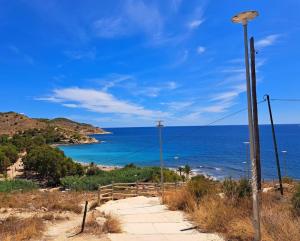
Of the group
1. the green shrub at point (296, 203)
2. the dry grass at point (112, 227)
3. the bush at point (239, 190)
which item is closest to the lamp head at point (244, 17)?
the green shrub at point (296, 203)

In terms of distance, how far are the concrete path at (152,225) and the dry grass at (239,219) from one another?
0.50 meters

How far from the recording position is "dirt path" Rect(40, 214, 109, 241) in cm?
1167

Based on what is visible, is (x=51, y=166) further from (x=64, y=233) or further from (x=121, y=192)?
(x=64, y=233)

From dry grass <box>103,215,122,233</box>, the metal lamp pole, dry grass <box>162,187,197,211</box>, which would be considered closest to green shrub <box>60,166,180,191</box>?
dry grass <box>162,187,197,211</box>

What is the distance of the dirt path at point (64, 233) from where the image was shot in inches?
460

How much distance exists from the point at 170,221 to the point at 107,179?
116 ft

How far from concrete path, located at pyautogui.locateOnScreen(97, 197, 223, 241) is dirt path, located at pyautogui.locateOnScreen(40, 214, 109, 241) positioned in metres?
0.75

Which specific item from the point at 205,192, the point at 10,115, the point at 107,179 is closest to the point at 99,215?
the point at 205,192

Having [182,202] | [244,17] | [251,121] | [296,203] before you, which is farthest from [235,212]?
[244,17]

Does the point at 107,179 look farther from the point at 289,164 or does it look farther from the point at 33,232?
the point at 289,164

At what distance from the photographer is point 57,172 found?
184 ft

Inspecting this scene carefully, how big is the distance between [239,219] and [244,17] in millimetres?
6313

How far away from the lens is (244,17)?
31.1 feet

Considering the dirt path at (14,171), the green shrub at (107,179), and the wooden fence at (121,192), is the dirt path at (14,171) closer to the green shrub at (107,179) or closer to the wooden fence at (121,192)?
the green shrub at (107,179)
